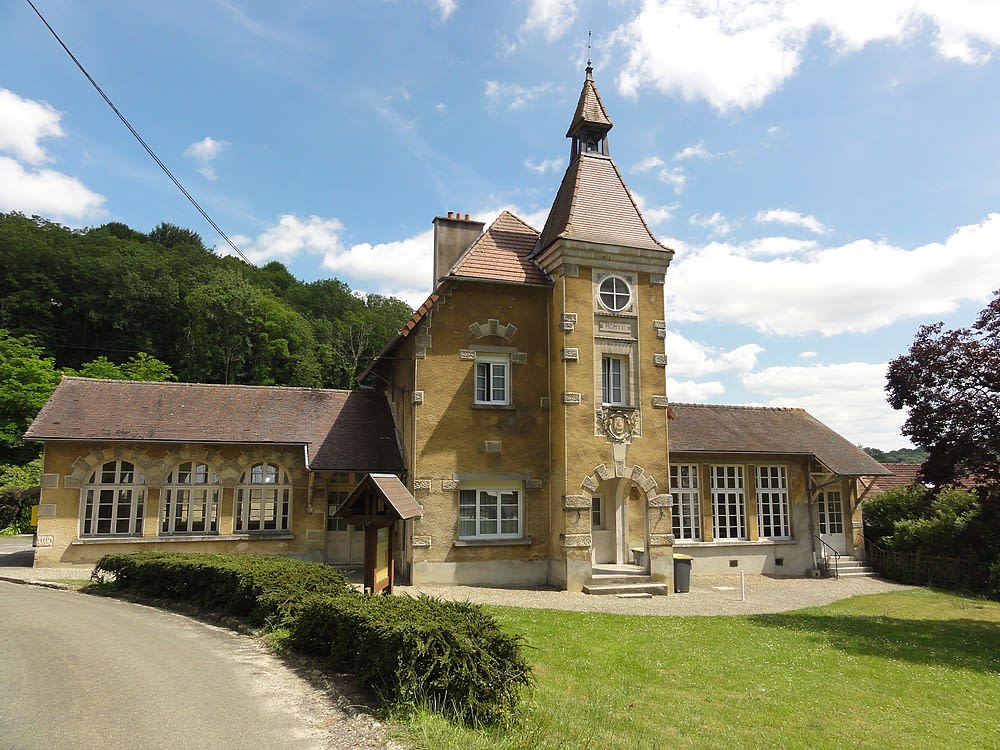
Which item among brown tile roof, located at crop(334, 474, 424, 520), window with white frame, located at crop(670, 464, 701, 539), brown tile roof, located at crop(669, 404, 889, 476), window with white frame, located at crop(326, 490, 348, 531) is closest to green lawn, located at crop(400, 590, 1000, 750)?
brown tile roof, located at crop(334, 474, 424, 520)

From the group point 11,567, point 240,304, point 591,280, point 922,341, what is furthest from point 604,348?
point 240,304

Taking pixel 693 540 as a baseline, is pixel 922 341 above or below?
above

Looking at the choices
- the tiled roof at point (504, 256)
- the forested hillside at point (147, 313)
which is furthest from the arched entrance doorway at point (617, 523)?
the forested hillside at point (147, 313)

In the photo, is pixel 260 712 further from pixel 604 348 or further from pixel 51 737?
pixel 604 348

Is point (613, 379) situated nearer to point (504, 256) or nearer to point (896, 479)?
point (504, 256)

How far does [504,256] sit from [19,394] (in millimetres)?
31855

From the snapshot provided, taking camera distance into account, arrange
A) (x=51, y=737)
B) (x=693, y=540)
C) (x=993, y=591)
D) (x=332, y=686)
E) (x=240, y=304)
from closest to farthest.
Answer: (x=51, y=737), (x=332, y=686), (x=993, y=591), (x=693, y=540), (x=240, y=304)

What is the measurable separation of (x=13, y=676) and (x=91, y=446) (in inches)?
479

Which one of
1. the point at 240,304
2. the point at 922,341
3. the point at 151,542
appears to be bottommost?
the point at 151,542

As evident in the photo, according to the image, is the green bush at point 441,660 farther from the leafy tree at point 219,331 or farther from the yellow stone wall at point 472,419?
the leafy tree at point 219,331

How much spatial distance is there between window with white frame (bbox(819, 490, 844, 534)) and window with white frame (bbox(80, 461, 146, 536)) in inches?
868

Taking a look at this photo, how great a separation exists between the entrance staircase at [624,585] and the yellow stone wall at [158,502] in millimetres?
8139

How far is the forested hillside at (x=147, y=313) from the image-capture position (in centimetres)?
4966

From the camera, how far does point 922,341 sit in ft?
48.9
